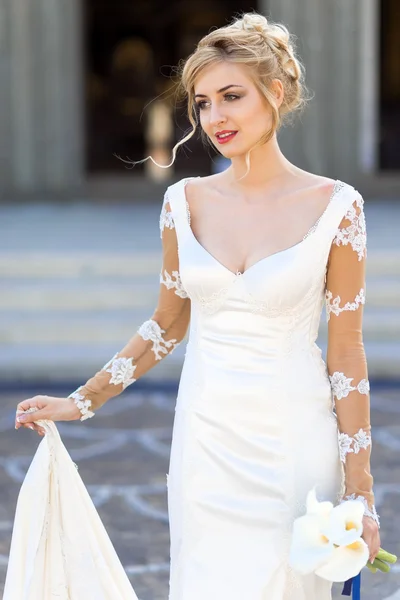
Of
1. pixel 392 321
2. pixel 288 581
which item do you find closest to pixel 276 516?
pixel 288 581

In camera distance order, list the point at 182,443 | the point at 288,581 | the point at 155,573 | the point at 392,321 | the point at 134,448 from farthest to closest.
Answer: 1. the point at 392,321
2. the point at 134,448
3. the point at 155,573
4. the point at 182,443
5. the point at 288,581

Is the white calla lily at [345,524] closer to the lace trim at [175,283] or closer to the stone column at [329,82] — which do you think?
the lace trim at [175,283]

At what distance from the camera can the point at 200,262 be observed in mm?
2607

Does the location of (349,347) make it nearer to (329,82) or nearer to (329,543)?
(329,543)

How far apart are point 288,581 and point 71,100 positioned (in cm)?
1164

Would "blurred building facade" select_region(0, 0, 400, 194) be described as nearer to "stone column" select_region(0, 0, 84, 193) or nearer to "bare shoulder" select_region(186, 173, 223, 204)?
"stone column" select_region(0, 0, 84, 193)

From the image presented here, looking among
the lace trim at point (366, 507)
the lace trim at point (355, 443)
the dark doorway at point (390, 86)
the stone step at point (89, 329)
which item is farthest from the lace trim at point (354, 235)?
the dark doorway at point (390, 86)

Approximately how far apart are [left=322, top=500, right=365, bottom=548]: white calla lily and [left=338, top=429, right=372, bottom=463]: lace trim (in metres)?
0.23

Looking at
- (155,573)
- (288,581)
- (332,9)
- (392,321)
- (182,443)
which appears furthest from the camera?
(332,9)

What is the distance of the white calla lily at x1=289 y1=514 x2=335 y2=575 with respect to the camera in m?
2.21

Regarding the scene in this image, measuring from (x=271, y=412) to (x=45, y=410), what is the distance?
591 millimetres

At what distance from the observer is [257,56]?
2535mm

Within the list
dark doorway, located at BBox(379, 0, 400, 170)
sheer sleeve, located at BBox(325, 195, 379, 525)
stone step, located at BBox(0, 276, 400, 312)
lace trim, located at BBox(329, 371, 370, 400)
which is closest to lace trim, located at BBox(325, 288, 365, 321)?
sheer sleeve, located at BBox(325, 195, 379, 525)

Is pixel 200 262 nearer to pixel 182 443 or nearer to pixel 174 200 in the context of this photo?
pixel 174 200
